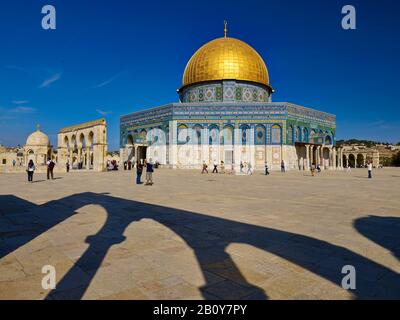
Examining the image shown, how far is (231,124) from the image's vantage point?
1231 inches

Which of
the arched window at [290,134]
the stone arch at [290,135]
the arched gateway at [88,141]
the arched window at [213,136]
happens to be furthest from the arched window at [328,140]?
the arched gateway at [88,141]

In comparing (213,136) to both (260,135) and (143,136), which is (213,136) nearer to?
(260,135)

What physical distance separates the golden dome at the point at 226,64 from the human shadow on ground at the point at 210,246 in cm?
3166

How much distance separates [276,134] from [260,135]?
5.83 ft

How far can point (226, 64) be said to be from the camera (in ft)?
114

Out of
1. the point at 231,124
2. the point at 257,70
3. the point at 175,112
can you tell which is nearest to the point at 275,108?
the point at 231,124

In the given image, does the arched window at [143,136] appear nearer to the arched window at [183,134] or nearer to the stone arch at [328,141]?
the arched window at [183,134]

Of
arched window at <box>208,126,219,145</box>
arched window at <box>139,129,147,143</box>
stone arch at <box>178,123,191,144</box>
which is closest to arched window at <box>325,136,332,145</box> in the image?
arched window at <box>208,126,219,145</box>

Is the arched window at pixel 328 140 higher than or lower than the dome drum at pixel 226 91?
lower

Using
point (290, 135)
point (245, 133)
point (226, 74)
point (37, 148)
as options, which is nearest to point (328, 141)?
point (290, 135)

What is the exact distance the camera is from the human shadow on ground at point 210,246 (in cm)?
224
